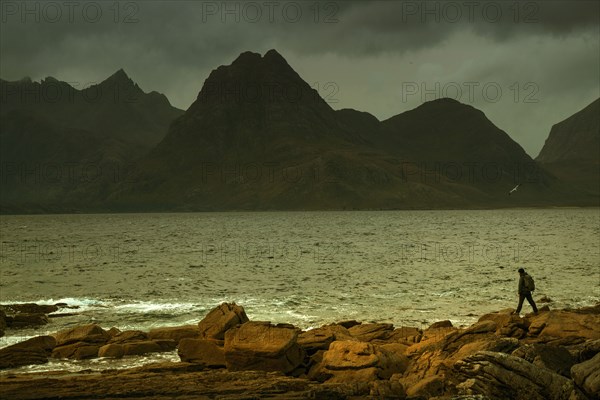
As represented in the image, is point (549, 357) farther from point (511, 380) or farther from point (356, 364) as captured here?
point (356, 364)

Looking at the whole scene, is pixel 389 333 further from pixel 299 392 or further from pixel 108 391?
pixel 108 391

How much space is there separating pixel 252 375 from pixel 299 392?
2186 millimetres

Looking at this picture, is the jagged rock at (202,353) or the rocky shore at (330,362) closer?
the rocky shore at (330,362)

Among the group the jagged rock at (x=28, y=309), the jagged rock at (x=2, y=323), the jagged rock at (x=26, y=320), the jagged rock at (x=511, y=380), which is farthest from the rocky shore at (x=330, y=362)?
the jagged rock at (x=28, y=309)

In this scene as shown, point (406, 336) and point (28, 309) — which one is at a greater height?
point (406, 336)

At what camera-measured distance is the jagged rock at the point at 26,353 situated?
20.3 metres

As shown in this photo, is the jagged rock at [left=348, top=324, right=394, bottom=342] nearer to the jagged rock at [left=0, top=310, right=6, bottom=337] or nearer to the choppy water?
the choppy water

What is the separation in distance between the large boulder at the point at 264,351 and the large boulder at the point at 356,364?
2.86ft

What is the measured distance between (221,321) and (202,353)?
2.87 m

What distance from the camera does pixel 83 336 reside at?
23219 millimetres

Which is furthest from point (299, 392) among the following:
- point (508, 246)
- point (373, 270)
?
point (508, 246)

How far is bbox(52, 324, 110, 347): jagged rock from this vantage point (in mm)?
22969

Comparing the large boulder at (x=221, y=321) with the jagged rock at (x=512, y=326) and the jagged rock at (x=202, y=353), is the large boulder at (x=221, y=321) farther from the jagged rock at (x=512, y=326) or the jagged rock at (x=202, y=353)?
the jagged rock at (x=512, y=326)

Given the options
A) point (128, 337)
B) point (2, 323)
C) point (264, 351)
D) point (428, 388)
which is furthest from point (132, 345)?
point (428, 388)
